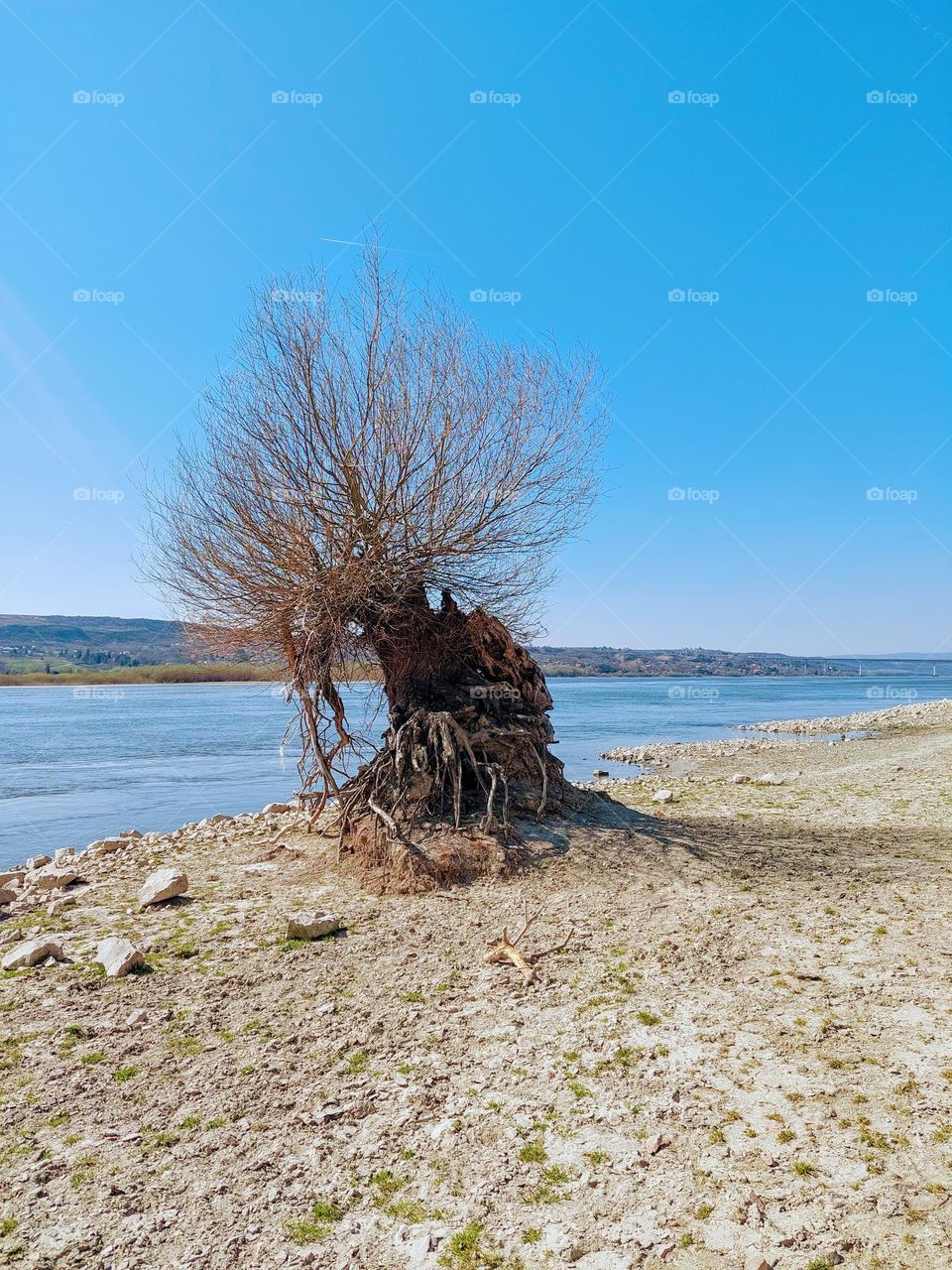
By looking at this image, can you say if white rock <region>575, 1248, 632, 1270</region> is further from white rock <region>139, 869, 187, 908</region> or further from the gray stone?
the gray stone

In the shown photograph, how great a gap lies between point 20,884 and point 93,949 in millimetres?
3921

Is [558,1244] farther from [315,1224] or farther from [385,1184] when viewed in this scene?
[315,1224]

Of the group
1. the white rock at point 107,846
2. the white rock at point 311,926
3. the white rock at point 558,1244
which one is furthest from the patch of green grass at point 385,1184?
the white rock at point 107,846

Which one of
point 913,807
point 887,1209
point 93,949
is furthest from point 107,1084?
point 913,807

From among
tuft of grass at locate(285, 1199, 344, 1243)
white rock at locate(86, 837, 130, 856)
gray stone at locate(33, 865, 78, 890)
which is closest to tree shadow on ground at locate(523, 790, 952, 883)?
tuft of grass at locate(285, 1199, 344, 1243)

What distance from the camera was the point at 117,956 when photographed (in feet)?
22.0

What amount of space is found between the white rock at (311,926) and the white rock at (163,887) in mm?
1781

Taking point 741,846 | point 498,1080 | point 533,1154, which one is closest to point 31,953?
point 498,1080

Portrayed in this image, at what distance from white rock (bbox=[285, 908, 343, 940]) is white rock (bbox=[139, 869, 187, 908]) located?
1781mm

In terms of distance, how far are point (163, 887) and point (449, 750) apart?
3.80 metres

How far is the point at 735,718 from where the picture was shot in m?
46.7

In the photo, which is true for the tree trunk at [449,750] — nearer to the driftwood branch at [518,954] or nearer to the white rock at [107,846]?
the driftwood branch at [518,954]

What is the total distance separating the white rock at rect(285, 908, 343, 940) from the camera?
24.2ft

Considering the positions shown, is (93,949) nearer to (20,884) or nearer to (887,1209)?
(20,884)
